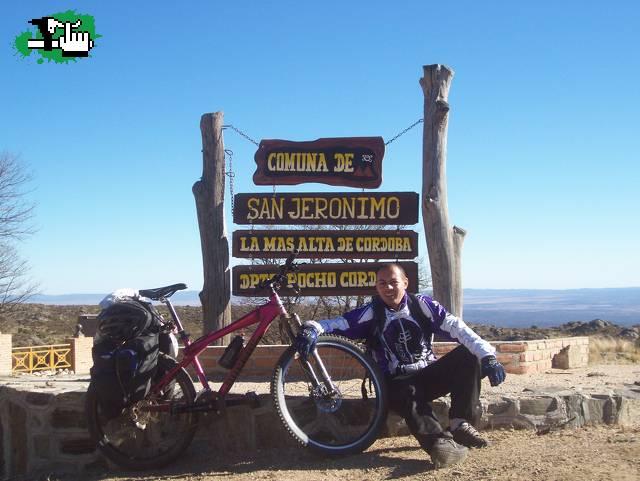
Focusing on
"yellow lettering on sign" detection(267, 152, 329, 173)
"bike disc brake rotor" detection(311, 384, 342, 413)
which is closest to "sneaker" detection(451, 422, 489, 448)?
"bike disc brake rotor" detection(311, 384, 342, 413)

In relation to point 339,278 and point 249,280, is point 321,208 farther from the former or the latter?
point 249,280

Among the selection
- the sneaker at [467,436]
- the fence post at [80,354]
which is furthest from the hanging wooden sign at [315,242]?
the fence post at [80,354]

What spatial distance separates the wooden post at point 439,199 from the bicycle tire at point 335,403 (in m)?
3.24

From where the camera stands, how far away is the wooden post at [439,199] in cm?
841

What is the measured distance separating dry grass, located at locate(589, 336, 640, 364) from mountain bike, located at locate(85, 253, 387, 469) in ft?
26.2

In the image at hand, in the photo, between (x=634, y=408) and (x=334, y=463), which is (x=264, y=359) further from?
(x=634, y=408)

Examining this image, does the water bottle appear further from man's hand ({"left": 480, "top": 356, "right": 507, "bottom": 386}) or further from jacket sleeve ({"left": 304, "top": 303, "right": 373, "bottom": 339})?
man's hand ({"left": 480, "top": 356, "right": 507, "bottom": 386})

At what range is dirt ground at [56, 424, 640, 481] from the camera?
4.26 m

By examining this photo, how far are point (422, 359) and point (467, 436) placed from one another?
58 cm

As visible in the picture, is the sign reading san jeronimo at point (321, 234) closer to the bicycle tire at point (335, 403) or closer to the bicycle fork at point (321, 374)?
the bicycle tire at point (335, 403)

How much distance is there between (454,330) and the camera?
4770mm

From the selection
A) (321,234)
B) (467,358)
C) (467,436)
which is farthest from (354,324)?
(321,234)

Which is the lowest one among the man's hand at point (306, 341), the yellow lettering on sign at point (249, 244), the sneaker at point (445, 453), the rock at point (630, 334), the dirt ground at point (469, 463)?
the rock at point (630, 334)

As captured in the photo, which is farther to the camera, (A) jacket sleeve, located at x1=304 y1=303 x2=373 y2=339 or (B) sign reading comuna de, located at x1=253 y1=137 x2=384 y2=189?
(B) sign reading comuna de, located at x1=253 y1=137 x2=384 y2=189
